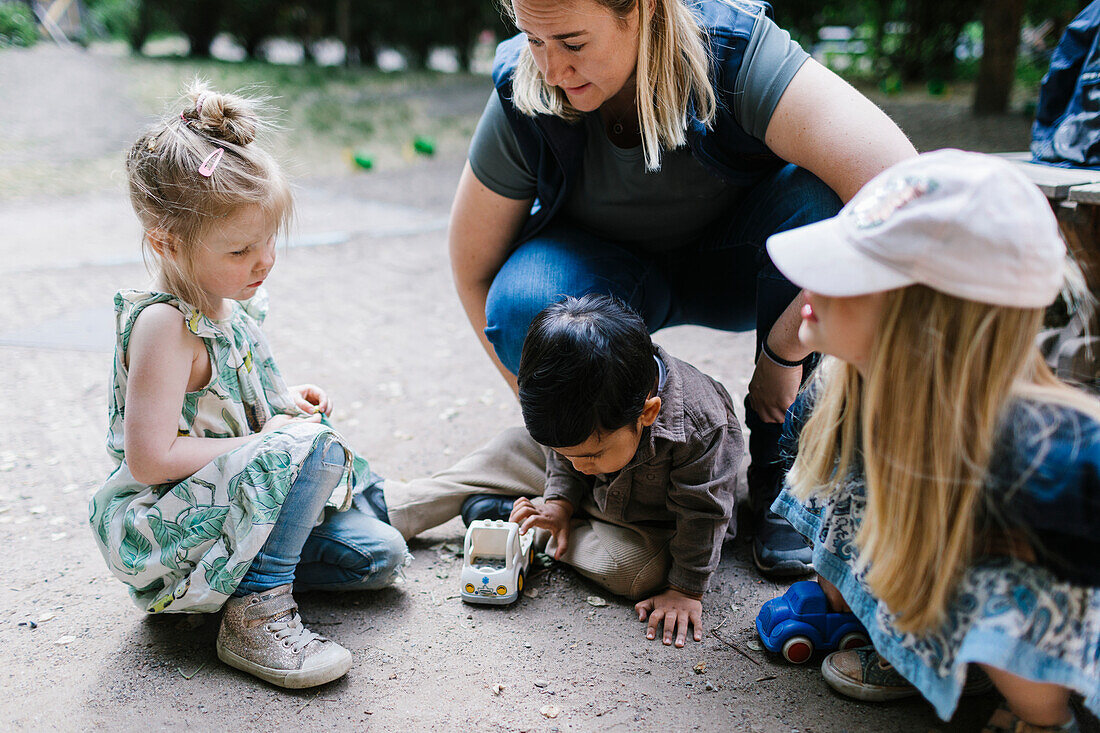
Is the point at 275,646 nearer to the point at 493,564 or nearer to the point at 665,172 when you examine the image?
the point at 493,564

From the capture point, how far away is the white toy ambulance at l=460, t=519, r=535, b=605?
1864 mm

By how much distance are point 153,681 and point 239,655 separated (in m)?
0.16

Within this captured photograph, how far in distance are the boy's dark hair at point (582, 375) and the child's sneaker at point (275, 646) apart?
0.57 meters

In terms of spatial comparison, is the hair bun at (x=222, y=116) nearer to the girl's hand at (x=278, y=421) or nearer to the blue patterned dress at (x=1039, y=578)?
the girl's hand at (x=278, y=421)

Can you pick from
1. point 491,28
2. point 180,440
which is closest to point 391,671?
point 180,440

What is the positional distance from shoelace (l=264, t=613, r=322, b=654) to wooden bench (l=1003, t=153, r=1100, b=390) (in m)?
1.98

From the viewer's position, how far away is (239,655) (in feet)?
5.46

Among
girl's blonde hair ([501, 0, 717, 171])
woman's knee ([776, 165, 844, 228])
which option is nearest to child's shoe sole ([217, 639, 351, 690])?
girl's blonde hair ([501, 0, 717, 171])

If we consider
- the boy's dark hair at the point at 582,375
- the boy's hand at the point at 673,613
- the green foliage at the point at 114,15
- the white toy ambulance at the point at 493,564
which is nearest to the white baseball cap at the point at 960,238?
the boy's dark hair at the point at 582,375

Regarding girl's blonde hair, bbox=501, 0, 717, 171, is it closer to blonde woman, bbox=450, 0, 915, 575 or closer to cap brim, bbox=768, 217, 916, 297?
blonde woman, bbox=450, 0, 915, 575

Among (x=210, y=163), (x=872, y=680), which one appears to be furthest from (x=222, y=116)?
(x=872, y=680)

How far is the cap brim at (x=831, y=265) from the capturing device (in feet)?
3.96

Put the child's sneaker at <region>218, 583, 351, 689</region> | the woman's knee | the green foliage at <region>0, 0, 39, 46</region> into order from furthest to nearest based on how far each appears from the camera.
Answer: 1. the green foliage at <region>0, 0, 39, 46</region>
2. the woman's knee
3. the child's sneaker at <region>218, 583, 351, 689</region>

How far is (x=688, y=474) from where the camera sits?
5.86 ft
